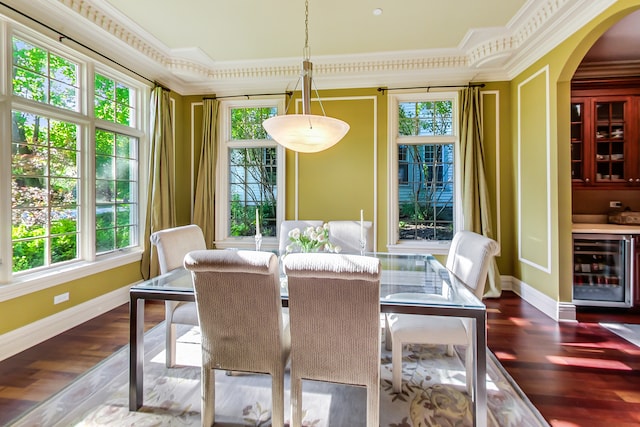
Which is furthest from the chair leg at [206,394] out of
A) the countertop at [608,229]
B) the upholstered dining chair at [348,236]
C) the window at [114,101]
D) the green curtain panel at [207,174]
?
the countertop at [608,229]

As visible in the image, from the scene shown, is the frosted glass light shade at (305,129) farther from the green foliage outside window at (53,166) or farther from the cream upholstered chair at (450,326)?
the green foliage outside window at (53,166)

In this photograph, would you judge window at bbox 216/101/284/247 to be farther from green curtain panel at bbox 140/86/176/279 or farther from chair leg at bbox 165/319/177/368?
chair leg at bbox 165/319/177/368

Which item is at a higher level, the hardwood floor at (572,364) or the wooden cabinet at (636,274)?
the wooden cabinet at (636,274)

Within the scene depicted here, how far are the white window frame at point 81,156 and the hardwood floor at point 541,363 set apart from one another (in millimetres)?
533

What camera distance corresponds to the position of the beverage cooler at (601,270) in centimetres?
309

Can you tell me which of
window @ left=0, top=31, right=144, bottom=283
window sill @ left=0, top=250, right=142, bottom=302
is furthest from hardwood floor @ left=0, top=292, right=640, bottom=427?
window @ left=0, top=31, right=144, bottom=283

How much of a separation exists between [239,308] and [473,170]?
11.4ft

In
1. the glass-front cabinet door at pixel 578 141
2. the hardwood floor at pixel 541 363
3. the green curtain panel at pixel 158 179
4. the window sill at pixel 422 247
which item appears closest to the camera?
the hardwood floor at pixel 541 363

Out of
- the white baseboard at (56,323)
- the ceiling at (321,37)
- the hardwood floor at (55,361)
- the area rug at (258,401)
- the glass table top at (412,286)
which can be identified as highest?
the ceiling at (321,37)

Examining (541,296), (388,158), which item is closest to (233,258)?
(388,158)

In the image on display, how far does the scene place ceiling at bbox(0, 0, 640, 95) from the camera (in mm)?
2734

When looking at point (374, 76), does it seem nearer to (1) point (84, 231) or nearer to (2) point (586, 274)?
(2) point (586, 274)

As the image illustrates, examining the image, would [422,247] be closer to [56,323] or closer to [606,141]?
[606,141]

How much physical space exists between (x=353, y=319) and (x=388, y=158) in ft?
10.1
